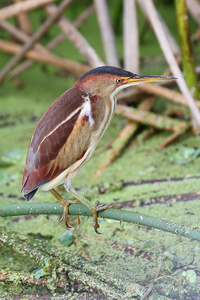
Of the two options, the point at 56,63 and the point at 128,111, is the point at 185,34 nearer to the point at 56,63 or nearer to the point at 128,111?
the point at 128,111

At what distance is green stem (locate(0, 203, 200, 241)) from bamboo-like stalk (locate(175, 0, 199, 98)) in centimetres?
117

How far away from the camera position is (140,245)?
1798 millimetres

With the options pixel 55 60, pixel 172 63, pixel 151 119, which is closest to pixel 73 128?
pixel 172 63

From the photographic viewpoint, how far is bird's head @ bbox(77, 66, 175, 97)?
151 cm

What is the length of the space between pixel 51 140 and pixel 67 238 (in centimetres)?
51

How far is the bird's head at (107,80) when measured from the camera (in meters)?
1.51

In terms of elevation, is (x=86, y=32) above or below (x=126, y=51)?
above

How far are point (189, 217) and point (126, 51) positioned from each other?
1264 millimetres

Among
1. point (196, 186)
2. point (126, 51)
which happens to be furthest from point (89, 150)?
point (126, 51)

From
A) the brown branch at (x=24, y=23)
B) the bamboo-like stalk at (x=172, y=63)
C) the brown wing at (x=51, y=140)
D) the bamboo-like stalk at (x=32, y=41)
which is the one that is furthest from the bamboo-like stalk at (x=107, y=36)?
the brown wing at (x=51, y=140)

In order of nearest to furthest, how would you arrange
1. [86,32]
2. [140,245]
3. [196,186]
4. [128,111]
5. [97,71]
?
[97,71] < [140,245] < [196,186] < [128,111] < [86,32]

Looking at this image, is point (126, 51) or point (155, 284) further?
point (126, 51)

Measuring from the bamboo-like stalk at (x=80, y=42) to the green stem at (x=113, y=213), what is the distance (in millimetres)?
1355

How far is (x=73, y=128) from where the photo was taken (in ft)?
5.03
